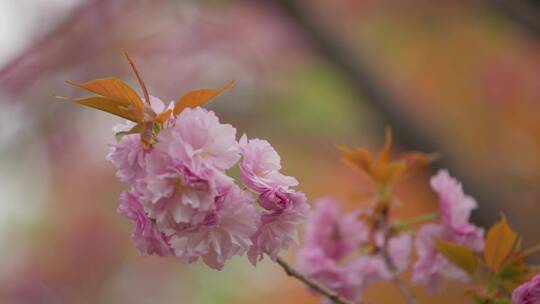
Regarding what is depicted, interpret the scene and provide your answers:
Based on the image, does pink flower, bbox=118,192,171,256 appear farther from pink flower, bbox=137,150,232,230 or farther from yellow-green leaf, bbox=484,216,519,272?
yellow-green leaf, bbox=484,216,519,272

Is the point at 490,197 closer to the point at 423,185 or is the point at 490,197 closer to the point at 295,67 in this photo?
the point at 423,185

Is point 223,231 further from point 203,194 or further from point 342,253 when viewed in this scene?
point 342,253

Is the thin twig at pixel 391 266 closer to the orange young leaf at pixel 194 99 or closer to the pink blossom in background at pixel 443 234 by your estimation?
the pink blossom in background at pixel 443 234

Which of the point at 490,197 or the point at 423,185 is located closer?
the point at 490,197

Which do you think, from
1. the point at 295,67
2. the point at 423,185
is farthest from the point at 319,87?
the point at 423,185

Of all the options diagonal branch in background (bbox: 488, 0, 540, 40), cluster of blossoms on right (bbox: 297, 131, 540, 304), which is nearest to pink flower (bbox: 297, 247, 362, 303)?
cluster of blossoms on right (bbox: 297, 131, 540, 304)
